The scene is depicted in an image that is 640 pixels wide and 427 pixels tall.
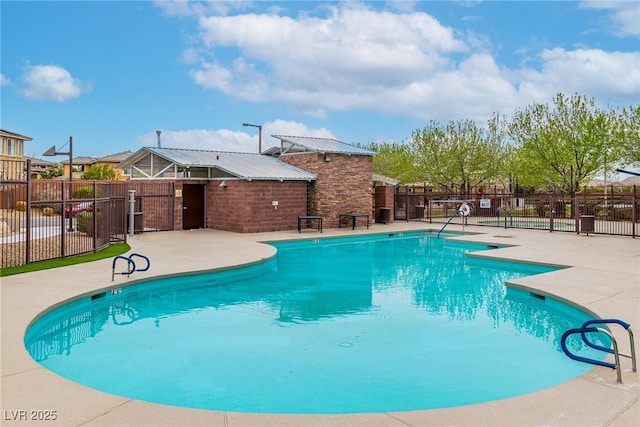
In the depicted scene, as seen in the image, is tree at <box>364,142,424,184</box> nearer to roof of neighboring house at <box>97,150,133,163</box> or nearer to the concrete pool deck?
the concrete pool deck

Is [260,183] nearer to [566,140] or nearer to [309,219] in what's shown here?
[309,219]

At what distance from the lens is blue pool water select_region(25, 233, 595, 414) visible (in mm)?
5305

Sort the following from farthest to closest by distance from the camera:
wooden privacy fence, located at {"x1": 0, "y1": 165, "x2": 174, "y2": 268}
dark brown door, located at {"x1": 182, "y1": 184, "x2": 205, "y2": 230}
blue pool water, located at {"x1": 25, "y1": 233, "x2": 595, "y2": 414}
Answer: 1. dark brown door, located at {"x1": 182, "y1": 184, "x2": 205, "y2": 230}
2. wooden privacy fence, located at {"x1": 0, "y1": 165, "x2": 174, "y2": 268}
3. blue pool water, located at {"x1": 25, "y1": 233, "x2": 595, "y2": 414}

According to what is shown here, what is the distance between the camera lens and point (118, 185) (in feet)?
51.6

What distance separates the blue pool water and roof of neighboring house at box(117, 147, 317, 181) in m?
8.08

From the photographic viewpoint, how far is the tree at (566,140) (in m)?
29.0

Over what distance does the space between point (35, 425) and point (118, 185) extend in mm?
12876

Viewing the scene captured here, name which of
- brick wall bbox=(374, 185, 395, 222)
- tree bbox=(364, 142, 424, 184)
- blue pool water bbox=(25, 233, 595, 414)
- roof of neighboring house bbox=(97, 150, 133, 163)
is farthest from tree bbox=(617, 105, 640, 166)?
roof of neighboring house bbox=(97, 150, 133, 163)

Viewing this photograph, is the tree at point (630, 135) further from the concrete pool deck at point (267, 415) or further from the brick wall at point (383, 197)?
the concrete pool deck at point (267, 415)

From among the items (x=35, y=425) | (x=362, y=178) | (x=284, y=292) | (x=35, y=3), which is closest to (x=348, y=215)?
(x=362, y=178)

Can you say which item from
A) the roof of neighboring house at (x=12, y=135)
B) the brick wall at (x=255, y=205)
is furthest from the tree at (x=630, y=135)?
the roof of neighboring house at (x=12, y=135)

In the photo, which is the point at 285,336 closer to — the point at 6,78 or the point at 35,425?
the point at 35,425

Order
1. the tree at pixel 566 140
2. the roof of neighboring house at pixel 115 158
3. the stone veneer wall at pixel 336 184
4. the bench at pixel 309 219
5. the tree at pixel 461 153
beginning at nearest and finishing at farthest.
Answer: the bench at pixel 309 219
the stone veneer wall at pixel 336 184
the tree at pixel 566 140
the tree at pixel 461 153
the roof of neighboring house at pixel 115 158

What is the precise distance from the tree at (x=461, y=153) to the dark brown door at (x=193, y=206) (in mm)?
19753
